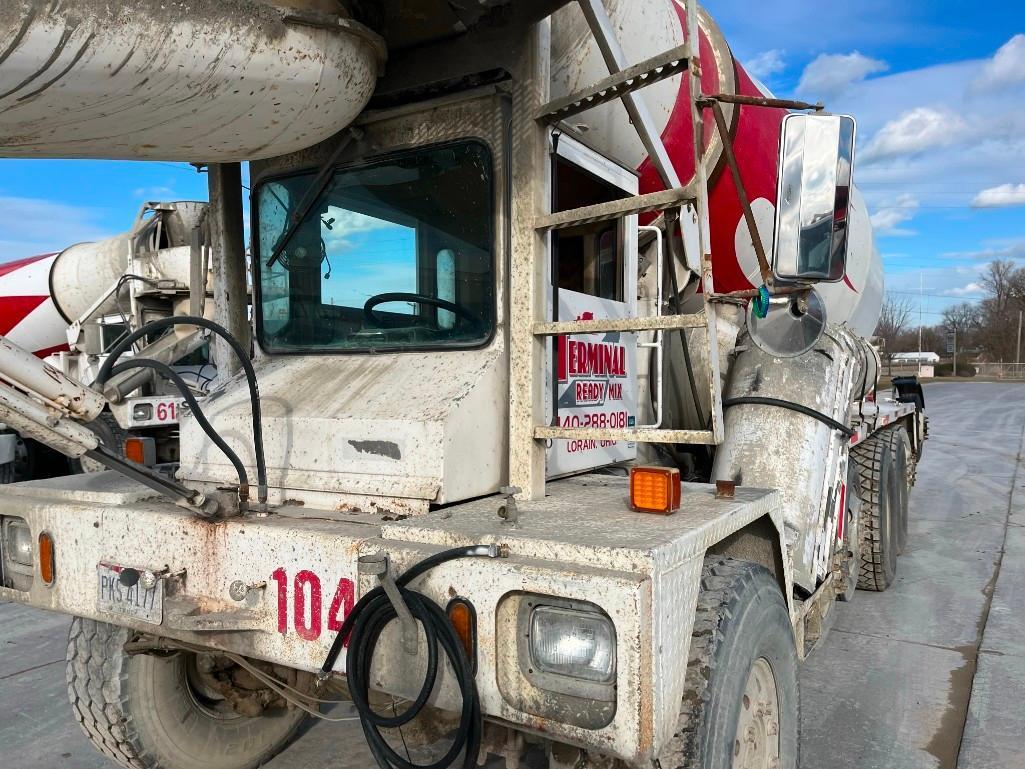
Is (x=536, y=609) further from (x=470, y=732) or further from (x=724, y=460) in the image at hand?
(x=724, y=460)

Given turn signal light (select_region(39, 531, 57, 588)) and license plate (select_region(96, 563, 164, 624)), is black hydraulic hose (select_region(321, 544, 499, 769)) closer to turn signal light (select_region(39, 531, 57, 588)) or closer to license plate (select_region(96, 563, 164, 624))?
license plate (select_region(96, 563, 164, 624))

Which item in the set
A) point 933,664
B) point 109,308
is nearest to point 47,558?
point 933,664

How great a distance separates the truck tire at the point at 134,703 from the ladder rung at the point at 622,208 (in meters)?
1.93

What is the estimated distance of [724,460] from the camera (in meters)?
3.38

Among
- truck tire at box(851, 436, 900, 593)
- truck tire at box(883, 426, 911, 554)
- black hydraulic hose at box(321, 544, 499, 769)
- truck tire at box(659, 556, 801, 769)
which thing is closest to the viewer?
black hydraulic hose at box(321, 544, 499, 769)

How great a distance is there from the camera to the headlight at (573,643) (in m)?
1.63

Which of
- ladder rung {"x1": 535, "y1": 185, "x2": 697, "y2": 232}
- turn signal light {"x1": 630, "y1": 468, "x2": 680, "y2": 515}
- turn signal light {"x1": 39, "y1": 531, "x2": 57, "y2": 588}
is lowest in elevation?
turn signal light {"x1": 39, "y1": 531, "x2": 57, "y2": 588}

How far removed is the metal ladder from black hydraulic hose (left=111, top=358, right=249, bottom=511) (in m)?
0.89

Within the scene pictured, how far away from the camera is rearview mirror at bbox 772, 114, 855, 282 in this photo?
2064 millimetres

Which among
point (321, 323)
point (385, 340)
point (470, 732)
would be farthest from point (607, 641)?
point (321, 323)

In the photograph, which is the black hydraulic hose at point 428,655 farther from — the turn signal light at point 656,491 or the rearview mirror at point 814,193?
the rearview mirror at point 814,193

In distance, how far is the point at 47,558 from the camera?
247 cm

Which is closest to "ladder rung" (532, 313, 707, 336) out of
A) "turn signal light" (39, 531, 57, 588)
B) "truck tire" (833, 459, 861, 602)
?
"turn signal light" (39, 531, 57, 588)

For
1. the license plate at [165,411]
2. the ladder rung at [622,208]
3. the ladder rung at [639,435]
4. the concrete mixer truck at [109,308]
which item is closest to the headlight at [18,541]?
the ladder rung at [639,435]
